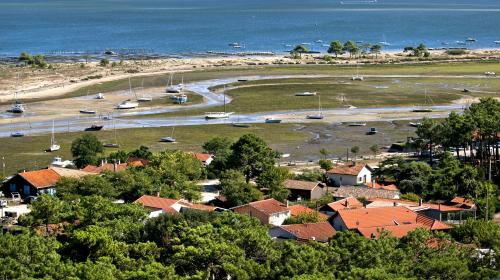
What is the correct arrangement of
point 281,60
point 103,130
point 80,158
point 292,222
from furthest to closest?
1. point 281,60
2. point 103,130
3. point 80,158
4. point 292,222

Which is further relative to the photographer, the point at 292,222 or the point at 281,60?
the point at 281,60

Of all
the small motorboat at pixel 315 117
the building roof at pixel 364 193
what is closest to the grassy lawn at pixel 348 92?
the small motorboat at pixel 315 117

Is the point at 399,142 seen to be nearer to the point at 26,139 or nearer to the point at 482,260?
the point at 26,139

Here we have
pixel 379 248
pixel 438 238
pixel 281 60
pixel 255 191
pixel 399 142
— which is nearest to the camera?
pixel 379 248

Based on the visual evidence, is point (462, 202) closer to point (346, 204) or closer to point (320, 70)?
point (346, 204)

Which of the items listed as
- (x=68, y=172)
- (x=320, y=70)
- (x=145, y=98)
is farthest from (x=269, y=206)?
(x=320, y=70)

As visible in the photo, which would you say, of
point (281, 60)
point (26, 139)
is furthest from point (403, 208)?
point (281, 60)

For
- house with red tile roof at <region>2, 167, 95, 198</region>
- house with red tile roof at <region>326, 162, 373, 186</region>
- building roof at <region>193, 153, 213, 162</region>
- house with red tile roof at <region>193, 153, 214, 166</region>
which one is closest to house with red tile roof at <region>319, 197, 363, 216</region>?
house with red tile roof at <region>326, 162, 373, 186</region>
